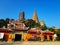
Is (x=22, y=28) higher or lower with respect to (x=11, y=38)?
higher

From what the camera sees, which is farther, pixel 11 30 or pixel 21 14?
pixel 21 14

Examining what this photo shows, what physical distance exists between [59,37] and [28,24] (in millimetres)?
15908

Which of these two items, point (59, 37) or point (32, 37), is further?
point (59, 37)

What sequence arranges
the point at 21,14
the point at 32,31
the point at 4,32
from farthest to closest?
the point at 21,14 < the point at 32,31 < the point at 4,32

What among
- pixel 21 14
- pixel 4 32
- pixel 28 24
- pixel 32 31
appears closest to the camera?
pixel 4 32

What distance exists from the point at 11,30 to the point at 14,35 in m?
1.50

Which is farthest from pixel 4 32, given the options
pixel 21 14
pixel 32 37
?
pixel 21 14

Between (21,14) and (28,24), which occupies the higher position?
(21,14)

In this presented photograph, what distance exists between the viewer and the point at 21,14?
92375 millimetres

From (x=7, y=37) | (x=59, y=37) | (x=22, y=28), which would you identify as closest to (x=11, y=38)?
(x=7, y=37)

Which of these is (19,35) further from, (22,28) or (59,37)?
(59,37)

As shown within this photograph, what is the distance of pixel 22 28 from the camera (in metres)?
34.8

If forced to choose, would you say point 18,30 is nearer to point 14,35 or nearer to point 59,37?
point 14,35

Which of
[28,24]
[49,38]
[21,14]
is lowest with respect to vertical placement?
[49,38]
